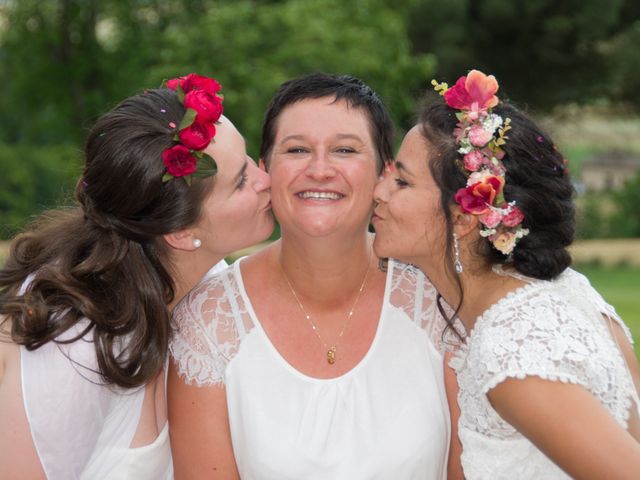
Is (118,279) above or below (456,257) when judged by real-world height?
below

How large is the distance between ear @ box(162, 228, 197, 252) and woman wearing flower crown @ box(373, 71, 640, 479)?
0.79m

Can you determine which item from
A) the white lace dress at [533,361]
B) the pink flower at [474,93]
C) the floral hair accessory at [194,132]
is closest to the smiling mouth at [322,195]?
the floral hair accessory at [194,132]

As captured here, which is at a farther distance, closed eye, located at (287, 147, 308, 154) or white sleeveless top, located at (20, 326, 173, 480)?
closed eye, located at (287, 147, 308, 154)

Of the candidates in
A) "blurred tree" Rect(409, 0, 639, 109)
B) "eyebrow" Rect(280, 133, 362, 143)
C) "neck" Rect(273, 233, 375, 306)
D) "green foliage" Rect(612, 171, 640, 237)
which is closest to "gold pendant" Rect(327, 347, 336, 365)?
"neck" Rect(273, 233, 375, 306)

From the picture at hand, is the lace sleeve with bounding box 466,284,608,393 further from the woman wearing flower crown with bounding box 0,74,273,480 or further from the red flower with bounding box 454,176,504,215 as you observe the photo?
the woman wearing flower crown with bounding box 0,74,273,480

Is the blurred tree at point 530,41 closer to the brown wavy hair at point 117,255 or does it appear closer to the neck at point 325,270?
the neck at point 325,270

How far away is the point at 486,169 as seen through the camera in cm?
339

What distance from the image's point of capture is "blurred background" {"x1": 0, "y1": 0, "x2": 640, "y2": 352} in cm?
1697

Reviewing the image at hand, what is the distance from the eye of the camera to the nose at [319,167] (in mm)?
3824

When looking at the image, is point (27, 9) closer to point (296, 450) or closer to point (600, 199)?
point (600, 199)

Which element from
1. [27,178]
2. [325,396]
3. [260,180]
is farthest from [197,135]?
[27,178]

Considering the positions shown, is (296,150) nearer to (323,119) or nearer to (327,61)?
(323,119)

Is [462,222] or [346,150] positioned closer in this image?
[462,222]

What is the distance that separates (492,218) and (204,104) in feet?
4.12
